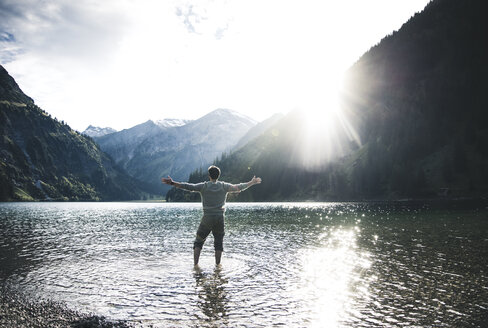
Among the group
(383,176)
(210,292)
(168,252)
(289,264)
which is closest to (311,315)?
(210,292)

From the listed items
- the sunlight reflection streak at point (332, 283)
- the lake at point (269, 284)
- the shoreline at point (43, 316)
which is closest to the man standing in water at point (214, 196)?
the lake at point (269, 284)

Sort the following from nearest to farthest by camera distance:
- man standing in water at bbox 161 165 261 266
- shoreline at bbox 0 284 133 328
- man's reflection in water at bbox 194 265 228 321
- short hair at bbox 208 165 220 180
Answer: shoreline at bbox 0 284 133 328
man's reflection in water at bbox 194 265 228 321
short hair at bbox 208 165 220 180
man standing in water at bbox 161 165 261 266

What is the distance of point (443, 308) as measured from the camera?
33.1 ft

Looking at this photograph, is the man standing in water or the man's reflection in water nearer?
the man's reflection in water

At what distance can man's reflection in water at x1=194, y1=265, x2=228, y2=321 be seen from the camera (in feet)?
31.3

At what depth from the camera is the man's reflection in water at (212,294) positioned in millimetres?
9547

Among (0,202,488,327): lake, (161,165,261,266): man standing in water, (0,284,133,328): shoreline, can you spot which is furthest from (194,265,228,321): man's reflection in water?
(0,284,133,328): shoreline

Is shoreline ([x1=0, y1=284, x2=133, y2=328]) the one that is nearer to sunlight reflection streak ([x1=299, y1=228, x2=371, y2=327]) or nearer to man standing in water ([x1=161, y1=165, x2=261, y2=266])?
sunlight reflection streak ([x1=299, y1=228, x2=371, y2=327])

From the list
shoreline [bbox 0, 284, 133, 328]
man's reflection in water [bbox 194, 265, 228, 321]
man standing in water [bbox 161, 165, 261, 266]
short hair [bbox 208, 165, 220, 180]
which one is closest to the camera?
shoreline [bbox 0, 284, 133, 328]

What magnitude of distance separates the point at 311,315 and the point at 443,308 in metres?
4.52

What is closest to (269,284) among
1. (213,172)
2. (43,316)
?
(213,172)

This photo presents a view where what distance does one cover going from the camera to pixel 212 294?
1151 cm

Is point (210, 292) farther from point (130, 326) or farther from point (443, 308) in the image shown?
point (443, 308)

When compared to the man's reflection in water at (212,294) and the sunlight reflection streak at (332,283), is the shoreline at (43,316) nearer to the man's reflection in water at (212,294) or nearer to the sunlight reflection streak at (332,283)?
the man's reflection in water at (212,294)
